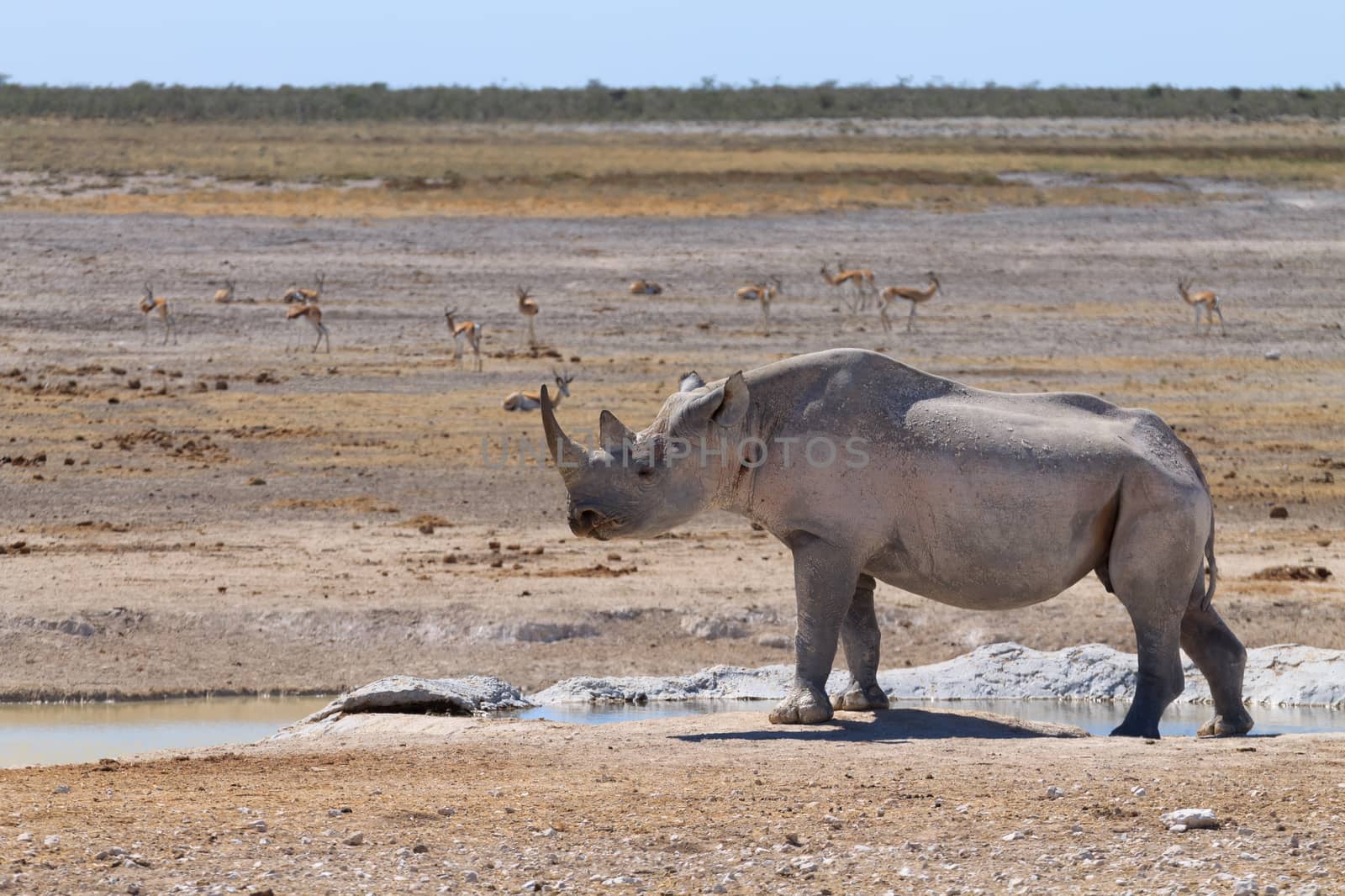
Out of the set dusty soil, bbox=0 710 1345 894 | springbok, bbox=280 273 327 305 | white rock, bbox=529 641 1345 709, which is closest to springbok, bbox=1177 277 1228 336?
springbok, bbox=280 273 327 305

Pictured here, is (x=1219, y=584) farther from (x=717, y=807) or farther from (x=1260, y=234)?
(x=1260, y=234)

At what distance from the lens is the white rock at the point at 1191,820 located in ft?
23.5

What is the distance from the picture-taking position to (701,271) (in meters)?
34.3

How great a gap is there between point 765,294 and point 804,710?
20655 mm

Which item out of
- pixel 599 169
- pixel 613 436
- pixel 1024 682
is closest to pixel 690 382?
pixel 613 436

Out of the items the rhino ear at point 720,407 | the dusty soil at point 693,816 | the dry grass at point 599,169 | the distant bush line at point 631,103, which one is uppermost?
the distant bush line at point 631,103

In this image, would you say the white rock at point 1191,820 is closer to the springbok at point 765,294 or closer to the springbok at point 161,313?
the springbok at point 765,294

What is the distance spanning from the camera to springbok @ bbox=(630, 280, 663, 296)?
103 ft

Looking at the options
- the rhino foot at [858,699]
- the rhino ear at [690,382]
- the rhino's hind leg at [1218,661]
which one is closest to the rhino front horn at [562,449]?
the rhino ear at [690,382]

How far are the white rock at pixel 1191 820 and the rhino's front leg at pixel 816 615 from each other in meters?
2.51

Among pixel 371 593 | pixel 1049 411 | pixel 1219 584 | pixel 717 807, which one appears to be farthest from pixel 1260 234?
pixel 717 807

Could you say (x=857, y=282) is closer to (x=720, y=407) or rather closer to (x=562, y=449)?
(x=720, y=407)

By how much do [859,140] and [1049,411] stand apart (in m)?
55.9

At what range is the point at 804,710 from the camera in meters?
9.52
